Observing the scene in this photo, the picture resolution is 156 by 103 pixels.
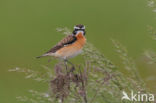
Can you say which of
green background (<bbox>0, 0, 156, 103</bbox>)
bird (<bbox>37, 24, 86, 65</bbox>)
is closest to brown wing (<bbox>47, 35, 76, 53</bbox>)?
bird (<bbox>37, 24, 86, 65</bbox>)

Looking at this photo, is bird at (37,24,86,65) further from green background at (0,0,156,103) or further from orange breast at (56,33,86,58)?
green background at (0,0,156,103)

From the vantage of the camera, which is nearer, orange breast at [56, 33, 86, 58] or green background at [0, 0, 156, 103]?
orange breast at [56, 33, 86, 58]

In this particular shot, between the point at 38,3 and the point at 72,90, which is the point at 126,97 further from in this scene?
the point at 38,3

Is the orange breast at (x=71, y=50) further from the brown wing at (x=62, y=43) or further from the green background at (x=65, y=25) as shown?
the green background at (x=65, y=25)

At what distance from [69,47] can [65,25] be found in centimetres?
758

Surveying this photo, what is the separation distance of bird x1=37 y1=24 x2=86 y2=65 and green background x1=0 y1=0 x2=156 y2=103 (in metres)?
4.34

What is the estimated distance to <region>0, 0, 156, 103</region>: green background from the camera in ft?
33.9

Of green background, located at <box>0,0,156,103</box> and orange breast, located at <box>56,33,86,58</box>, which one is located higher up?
green background, located at <box>0,0,156,103</box>

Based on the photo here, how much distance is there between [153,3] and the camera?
444 cm

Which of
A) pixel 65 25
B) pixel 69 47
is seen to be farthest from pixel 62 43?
pixel 65 25

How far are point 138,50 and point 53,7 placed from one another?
14.8 ft

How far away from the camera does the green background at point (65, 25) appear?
Result: 1032cm

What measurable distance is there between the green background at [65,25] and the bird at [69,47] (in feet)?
14.2

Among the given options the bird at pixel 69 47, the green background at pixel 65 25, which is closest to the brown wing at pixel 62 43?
the bird at pixel 69 47
